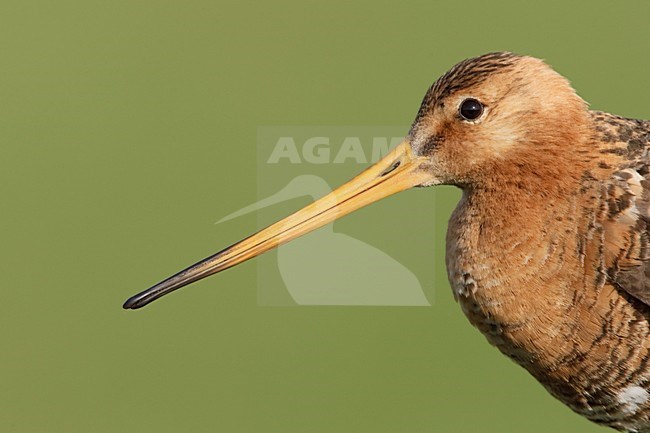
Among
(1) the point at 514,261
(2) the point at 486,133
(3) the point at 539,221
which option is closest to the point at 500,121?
(2) the point at 486,133

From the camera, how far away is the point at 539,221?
502 cm

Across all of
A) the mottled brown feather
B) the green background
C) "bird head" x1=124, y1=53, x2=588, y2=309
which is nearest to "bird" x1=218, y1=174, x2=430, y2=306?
the green background

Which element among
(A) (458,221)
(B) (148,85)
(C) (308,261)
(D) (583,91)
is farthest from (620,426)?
(B) (148,85)

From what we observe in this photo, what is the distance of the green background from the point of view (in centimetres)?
783

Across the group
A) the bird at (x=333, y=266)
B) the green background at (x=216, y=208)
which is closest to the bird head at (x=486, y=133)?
the bird at (x=333, y=266)

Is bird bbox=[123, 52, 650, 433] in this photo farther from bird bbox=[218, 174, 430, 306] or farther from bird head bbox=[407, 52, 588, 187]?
bird bbox=[218, 174, 430, 306]

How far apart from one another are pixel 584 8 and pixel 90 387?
585cm

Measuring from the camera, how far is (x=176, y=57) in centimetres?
1130

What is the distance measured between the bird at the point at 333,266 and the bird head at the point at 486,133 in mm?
2225

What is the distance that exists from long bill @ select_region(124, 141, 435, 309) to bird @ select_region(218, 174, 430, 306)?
2.11 m

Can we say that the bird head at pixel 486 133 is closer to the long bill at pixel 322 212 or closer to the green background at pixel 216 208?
the long bill at pixel 322 212

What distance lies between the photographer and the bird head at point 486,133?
198 inches

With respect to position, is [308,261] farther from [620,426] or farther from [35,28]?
[35,28]

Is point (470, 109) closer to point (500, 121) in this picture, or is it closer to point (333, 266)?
point (500, 121)
